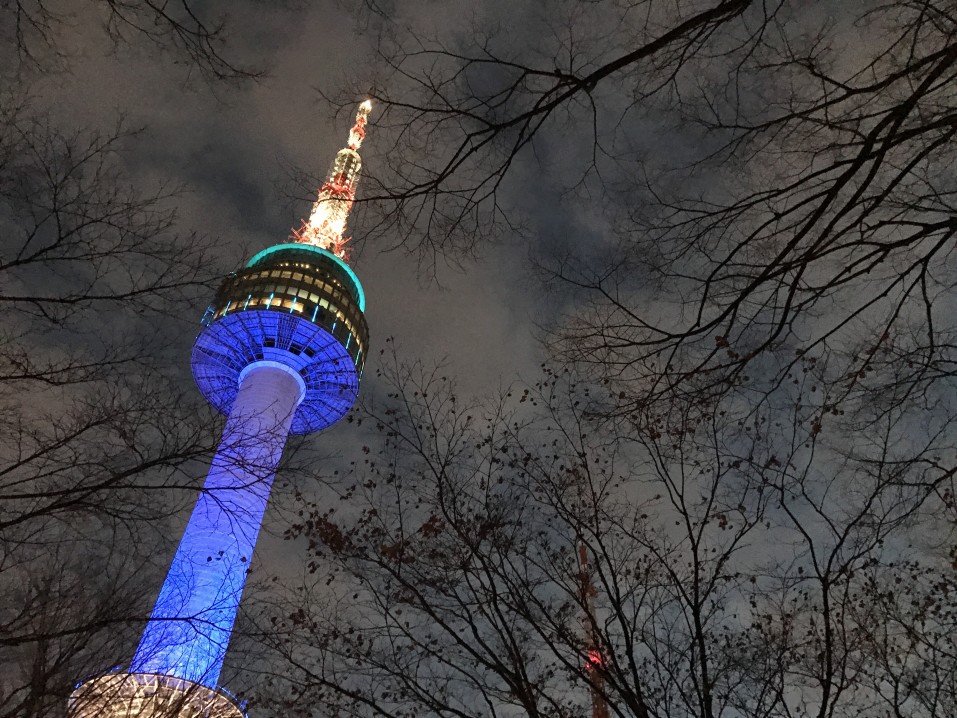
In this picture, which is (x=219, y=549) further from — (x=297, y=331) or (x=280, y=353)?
(x=297, y=331)

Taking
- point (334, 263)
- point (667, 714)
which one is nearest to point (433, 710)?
point (667, 714)

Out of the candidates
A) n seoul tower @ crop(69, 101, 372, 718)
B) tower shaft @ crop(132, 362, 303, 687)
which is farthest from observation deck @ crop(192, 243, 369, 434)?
tower shaft @ crop(132, 362, 303, 687)

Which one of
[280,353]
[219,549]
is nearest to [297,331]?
[280,353]

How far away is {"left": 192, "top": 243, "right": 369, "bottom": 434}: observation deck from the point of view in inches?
1732

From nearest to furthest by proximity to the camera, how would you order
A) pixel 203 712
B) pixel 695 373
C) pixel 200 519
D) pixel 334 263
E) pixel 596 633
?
pixel 695 373 < pixel 596 633 < pixel 203 712 < pixel 200 519 < pixel 334 263

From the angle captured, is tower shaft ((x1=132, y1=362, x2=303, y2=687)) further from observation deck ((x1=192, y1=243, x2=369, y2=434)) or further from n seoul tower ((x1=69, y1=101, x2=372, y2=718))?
observation deck ((x1=192, y1=243, x2=369, y2=434))

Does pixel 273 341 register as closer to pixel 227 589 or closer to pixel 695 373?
pixel 227 589

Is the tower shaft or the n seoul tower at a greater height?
the n seoul tower

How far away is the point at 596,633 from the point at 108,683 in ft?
28.5

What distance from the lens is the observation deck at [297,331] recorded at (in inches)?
1732

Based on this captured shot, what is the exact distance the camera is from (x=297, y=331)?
145 feet

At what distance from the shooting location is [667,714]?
6.86 m

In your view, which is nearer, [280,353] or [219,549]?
[219,549]

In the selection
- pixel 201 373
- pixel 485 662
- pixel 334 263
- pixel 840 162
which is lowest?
pixel 485 662
